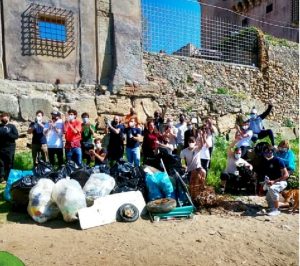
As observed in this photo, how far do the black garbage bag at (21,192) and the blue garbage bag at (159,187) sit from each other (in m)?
1.79

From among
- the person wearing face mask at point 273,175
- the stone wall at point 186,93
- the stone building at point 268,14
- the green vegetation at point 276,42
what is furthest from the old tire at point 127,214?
the stone building at point 268,14

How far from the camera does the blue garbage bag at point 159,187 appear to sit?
6.22 m

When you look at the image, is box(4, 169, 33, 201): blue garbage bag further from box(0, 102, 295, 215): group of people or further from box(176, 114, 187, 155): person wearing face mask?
box(176, 114, 187, 155): person wearing face mask

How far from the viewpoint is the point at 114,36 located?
34.1 feet

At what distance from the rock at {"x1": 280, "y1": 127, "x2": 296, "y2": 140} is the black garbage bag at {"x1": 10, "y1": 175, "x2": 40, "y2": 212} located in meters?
9.59

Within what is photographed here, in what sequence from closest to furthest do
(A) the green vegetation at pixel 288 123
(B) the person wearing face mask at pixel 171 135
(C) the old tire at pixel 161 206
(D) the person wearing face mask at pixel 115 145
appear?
(C) the old tire at pixel 161 206, (D) the person wearing face mask at pixel 115 145, (B) the person wearing face mask at pixel 171 135, (A) the green vegetation at pixel 288 123

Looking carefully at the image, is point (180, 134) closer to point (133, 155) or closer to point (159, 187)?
point (133, 155)

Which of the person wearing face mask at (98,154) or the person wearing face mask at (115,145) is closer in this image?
the person wearing face mask at (98,154)

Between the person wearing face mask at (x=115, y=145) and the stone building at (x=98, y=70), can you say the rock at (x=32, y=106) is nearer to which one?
Result: the stone building at (x=98, y=70)

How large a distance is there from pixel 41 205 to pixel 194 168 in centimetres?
267

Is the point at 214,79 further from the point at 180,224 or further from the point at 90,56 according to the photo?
the point at 180,224

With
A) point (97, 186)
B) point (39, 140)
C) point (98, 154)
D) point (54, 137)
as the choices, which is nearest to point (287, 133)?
point (98, 154)

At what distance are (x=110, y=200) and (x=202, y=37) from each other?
8609mm

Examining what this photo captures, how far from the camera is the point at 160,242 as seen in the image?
198 inches
